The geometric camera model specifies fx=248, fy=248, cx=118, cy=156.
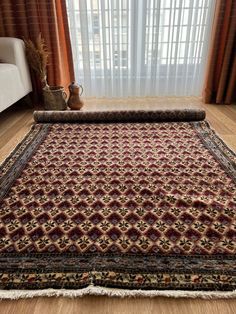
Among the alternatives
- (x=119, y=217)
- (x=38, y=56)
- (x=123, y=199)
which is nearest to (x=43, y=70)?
(x=38, y=56)

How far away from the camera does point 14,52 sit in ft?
7.25

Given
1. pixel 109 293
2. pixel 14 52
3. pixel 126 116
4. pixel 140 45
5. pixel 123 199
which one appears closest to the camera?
pixel 109 293

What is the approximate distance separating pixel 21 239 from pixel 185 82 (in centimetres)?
242

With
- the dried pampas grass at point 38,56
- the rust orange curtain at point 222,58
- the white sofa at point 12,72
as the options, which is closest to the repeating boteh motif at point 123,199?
the white sofa at point 12,72

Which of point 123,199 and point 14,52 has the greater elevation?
point 14,52

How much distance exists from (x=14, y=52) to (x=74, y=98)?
65 centimetres

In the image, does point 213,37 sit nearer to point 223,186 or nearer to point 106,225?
point 223,186

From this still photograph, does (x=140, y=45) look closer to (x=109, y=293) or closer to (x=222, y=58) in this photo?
(x=222, y=58)

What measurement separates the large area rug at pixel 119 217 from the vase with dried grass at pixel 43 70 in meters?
0.73

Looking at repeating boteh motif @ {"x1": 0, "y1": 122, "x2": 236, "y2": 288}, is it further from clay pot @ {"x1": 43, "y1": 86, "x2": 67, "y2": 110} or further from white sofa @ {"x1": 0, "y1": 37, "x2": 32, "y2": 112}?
clay pot @ {"x1": 43, "y1": 86, "x2": 67, "y2": 110}

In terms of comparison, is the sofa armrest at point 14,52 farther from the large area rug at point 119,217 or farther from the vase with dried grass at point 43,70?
the large area rug at point 119,217

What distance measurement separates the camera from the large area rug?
2.59 ft

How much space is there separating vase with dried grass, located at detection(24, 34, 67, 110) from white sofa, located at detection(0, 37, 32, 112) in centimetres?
9

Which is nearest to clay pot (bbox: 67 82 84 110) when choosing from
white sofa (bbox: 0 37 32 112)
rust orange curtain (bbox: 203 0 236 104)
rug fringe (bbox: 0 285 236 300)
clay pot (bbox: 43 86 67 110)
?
clay pot (bbox: 43 86 67 110)
